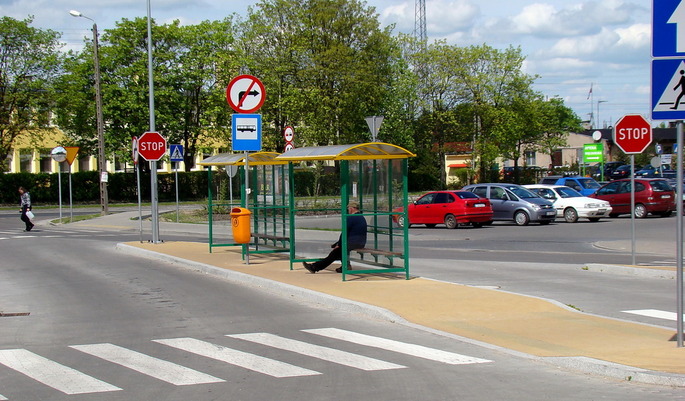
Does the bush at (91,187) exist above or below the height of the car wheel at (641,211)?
above

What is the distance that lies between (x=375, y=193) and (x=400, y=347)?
559 cm

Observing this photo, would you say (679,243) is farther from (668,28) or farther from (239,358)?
(239,358)

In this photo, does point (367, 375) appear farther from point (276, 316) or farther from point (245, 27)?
point (245, 27)

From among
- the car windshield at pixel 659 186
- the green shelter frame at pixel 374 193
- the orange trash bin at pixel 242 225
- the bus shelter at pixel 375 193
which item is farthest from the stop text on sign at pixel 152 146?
the car windshield at pixel 659 186

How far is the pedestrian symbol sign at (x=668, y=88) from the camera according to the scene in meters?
7.51

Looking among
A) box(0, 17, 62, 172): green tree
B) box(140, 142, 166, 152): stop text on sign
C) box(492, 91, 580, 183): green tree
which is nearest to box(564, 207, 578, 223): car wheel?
box(140, 142, 166, 152): stop text on sign

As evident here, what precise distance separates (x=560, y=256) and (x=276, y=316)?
10582mm

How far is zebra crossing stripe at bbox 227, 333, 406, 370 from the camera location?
24.5 feet

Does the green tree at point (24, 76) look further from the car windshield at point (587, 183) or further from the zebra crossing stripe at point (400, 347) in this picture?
the zebra crossing stripe at point (400, 347)

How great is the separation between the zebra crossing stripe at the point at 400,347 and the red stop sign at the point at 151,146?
1309 centimetres

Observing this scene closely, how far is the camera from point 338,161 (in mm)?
13180

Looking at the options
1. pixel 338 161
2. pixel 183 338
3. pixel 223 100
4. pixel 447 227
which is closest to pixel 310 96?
pixel 223 100

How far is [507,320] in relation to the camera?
9547mm

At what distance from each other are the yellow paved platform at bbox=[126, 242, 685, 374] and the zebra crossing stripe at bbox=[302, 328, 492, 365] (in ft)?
2.37
